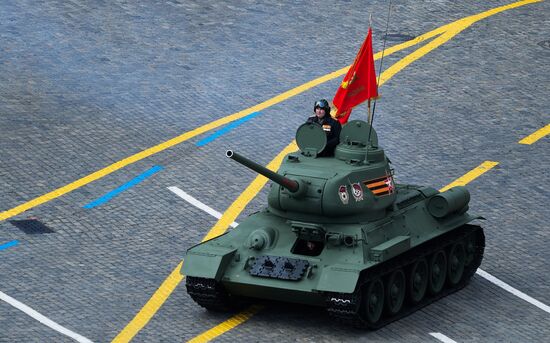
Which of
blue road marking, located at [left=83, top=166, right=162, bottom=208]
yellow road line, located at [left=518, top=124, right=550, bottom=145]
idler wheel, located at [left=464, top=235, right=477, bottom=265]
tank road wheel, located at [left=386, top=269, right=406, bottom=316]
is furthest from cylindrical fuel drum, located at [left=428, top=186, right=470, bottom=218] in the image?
yellow road line, located at [left=518, top=124, right=550, bottom=145]

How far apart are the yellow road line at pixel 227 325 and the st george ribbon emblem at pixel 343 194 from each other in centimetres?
213

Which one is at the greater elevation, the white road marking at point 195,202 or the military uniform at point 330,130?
the military uniform at point 330,130

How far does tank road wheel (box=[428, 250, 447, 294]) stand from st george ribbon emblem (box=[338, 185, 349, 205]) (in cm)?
215

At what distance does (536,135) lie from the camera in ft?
102

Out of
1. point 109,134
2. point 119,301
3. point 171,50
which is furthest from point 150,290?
point 171,50

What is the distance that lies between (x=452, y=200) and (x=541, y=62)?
1285 centimetres

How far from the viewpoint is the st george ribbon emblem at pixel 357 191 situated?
22172 mm

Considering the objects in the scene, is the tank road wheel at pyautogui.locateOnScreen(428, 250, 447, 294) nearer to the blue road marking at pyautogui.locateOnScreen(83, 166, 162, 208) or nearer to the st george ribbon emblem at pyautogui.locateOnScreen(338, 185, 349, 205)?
the st george ribbon emblem at pyautogui.locateOnScreen(338, 185, 349, 205)

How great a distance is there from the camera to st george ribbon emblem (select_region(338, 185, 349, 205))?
2198 centimetres

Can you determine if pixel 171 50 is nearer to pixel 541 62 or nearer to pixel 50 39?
pixel 50 39

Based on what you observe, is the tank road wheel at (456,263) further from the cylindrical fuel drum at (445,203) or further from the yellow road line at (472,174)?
the yellow road line at (472,174)

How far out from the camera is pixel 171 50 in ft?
116

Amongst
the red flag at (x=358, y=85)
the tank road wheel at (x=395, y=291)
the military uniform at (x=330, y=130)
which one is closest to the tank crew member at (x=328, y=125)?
the military uniform at (x=330, y=130)

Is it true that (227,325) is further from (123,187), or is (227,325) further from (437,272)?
(123,187)
